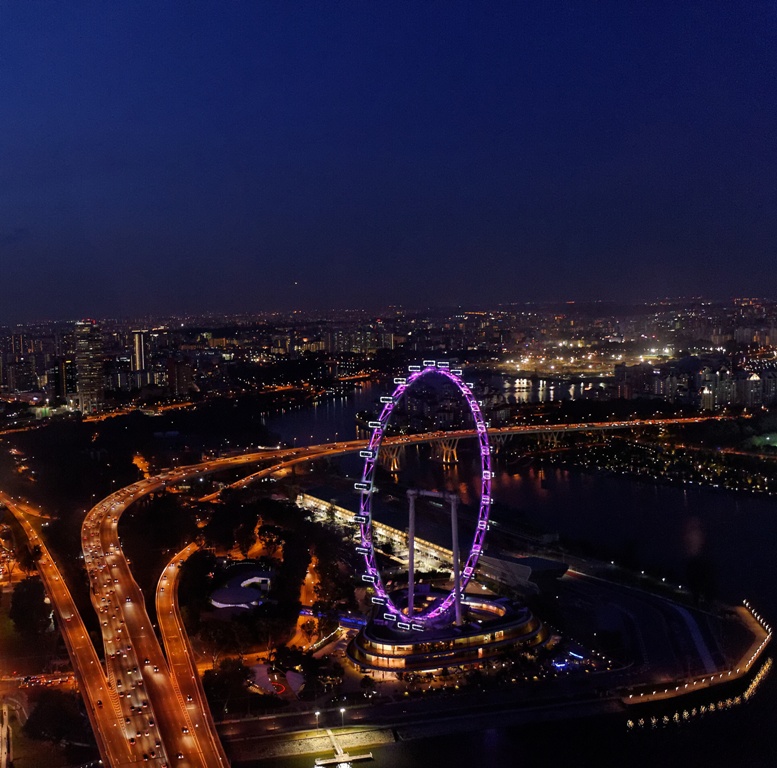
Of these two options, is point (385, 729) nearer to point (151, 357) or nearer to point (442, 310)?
point (151, 357)

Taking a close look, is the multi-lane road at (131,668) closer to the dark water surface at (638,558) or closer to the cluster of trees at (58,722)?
the cluster of trees at (58,722)

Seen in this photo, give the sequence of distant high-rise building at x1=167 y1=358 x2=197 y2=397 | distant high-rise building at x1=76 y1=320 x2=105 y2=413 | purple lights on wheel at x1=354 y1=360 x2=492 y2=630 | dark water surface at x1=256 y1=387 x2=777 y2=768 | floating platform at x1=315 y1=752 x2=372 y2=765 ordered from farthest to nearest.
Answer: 1. distant high-rise building at x1=167 y1=358 x2=197 y2=397
2. distant high-rise building at x1=76 y1=320 x2=105 y2=413
3. purple lights on wheel at x1=354 y1=360 x2=492 y2=630
4. dark water surface at x1=256 y1=387 x2=777 y2=768
5. floating platform at x1=315 y1=752 x2=372 y2=765

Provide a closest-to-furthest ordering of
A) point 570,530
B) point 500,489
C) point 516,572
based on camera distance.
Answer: point 516,572 → point 570,530 → point 500,489

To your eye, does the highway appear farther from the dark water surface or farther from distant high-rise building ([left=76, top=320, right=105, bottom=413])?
distant high-rise building ([left=76, top=320, right=105, bottom=413])

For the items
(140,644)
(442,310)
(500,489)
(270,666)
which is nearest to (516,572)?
(270,666)

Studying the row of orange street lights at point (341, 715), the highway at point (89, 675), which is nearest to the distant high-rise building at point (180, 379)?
the highway at point (89, 675)

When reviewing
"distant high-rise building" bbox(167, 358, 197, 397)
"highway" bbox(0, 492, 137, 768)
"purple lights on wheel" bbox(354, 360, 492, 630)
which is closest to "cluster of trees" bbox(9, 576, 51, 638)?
"highway" bbox(0, 492, 137, 768)

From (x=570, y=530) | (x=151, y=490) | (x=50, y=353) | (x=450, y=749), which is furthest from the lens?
(x=50, y=353)
